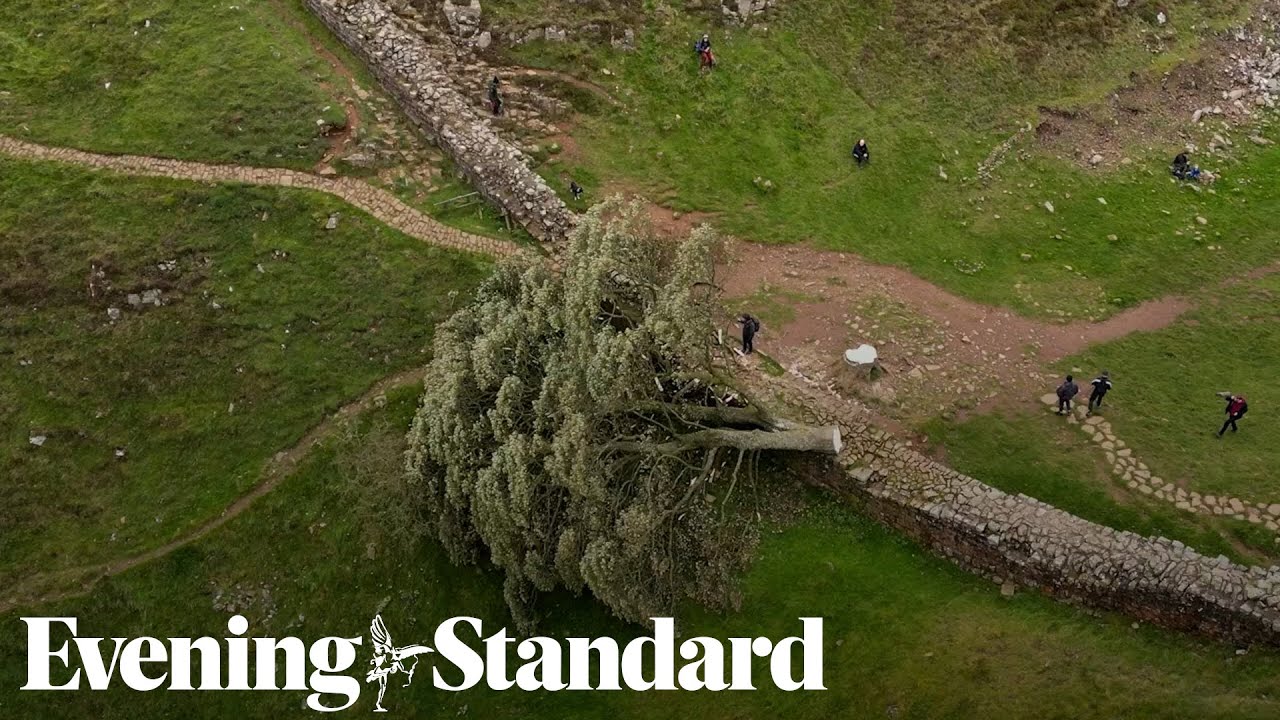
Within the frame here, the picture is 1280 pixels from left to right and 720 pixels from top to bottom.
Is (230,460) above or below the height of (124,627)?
above

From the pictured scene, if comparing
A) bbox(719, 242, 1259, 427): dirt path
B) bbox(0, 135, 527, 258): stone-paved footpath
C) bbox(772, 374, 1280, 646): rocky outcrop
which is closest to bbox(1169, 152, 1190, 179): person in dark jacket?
bbox(719, 242, 1259, 427): dirt path

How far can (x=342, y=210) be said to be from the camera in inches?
1751

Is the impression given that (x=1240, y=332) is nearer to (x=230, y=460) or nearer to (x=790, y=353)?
(x=790, y=353)

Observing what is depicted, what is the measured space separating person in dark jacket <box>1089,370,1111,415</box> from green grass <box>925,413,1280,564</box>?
1.39 m

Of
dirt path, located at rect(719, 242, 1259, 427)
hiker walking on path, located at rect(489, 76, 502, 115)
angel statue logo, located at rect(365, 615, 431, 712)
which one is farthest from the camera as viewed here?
hiker walking on path, located at rect(489, 76, 502, 115)

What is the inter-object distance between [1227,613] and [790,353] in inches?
665

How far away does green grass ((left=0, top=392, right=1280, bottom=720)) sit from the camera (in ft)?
94.3

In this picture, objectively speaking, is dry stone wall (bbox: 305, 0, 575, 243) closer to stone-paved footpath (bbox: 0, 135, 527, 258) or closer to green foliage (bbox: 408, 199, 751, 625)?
stone-paved footpath (bbox: 0, 135, 527, 258)

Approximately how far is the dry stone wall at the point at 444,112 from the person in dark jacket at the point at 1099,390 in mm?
22084

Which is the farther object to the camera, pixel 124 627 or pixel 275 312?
pixel 275 312

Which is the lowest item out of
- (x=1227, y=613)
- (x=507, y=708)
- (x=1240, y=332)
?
(x=507, y=708)

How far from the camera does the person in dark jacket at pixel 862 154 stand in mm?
45469

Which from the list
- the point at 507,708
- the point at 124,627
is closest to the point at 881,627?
the point at 507,708

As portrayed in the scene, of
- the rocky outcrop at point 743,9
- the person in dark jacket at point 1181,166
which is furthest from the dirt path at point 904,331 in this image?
the rocky outcrop at point 743,9
